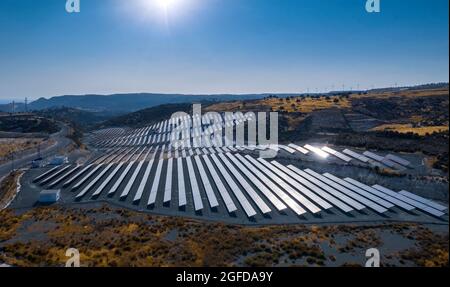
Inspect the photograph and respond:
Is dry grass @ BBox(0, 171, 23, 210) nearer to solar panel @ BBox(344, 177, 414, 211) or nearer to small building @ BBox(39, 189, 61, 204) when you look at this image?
small building @ BBox(39, 189, 61, 204)

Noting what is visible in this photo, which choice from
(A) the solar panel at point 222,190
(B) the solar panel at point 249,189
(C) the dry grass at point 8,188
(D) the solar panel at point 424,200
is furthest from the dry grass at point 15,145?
(D) the solar panel at point 424,200

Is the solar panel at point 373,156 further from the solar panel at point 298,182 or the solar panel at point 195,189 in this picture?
the solar panel at point 195,189

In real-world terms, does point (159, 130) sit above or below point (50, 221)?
above

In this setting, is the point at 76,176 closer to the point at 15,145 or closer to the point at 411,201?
the point at 15,145

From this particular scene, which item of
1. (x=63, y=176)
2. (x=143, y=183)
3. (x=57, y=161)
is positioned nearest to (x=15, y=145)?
(x=57, y=161)
